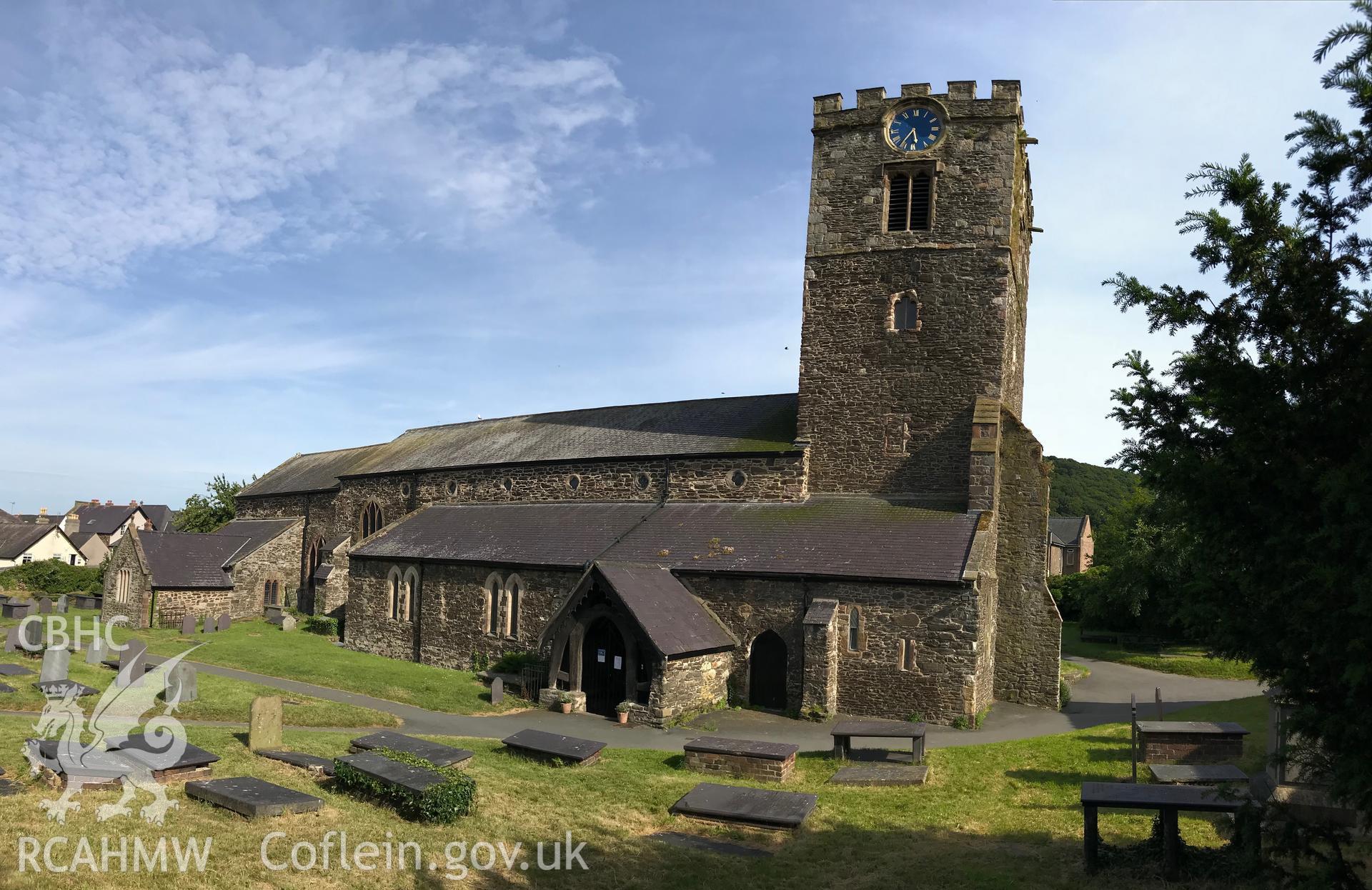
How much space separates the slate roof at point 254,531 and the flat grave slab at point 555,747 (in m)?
32.3

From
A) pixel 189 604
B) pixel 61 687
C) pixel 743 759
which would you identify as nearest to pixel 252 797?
pixel 743 759

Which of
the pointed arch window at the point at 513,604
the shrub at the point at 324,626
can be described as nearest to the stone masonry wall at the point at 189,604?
the shrub at the point at 324,626

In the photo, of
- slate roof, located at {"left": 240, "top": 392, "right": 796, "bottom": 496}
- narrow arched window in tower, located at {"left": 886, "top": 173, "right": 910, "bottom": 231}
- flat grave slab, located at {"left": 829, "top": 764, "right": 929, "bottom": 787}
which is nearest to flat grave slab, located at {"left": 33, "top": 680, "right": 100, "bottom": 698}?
flat grave slab, located at {"left": 829, "top": 764, "right": 929, "bottom": 787}

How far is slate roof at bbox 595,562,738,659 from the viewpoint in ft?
70.9

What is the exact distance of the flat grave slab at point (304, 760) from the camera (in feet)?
44.5

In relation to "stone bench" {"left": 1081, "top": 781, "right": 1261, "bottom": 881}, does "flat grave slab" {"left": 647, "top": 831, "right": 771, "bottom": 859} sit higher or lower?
lower

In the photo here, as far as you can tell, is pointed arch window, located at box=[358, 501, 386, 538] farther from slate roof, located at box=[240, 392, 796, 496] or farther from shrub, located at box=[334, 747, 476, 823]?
shrub, located at box=[334, 747, 476, 823]

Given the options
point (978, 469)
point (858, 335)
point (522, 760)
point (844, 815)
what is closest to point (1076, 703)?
point (978, 469)

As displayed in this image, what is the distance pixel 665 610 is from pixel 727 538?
403 cm

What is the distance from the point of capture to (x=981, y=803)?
14.0m

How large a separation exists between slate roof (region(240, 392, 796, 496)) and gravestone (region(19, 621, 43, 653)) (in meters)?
14.5

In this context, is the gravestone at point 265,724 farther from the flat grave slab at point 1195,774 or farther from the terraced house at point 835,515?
the flat grave slab at point 1195,774

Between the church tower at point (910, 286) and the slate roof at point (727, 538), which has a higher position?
the church tower at point (910, 286)

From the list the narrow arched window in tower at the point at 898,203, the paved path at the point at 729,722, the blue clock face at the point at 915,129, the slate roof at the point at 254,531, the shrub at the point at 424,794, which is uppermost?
the blue clock face at the point at 915,129
